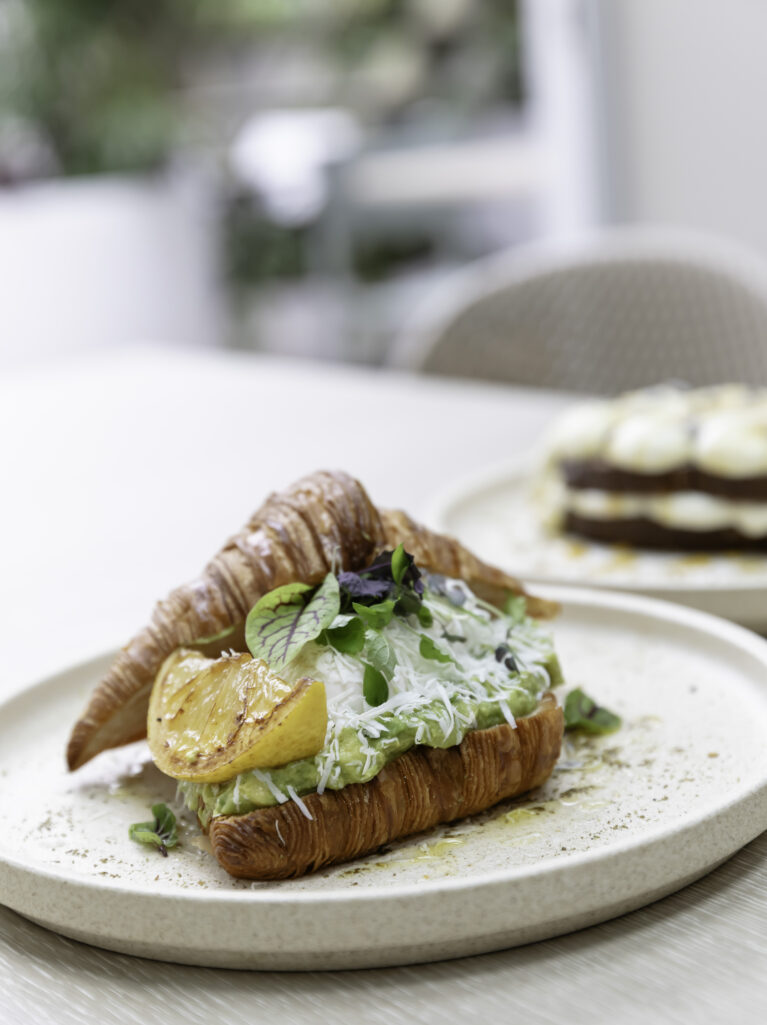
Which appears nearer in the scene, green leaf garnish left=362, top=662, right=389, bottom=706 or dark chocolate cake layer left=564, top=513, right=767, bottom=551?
green leaf garnish left=362, top=662, right=389, bottom=706

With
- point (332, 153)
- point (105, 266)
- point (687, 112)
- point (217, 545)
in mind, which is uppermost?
point (332, 153)

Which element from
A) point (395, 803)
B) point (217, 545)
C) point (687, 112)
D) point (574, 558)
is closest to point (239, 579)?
point (395, 803)

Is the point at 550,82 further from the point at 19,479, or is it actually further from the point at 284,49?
the point at 284,49

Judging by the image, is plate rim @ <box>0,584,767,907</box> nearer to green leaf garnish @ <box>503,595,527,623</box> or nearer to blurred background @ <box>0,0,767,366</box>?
green leaf garnish @ <box>503,595,527,623</box>

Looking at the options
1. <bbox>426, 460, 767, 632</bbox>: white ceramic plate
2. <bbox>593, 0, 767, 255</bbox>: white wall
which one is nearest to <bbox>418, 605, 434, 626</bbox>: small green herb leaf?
<bbox>426, 460, 767, 632</bbox>: white ceramic plate

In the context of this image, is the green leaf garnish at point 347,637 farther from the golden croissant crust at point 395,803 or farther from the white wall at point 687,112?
the white wall at point 687,112

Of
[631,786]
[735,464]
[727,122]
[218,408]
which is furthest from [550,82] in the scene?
[631,786]

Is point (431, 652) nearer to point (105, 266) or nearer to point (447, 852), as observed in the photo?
point (447, 852)
